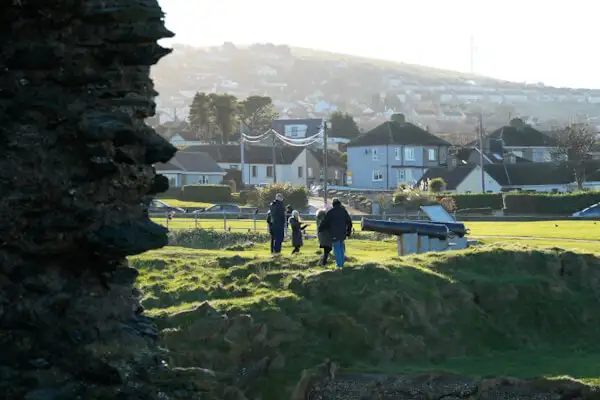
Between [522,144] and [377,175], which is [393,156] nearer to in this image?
[377,175]

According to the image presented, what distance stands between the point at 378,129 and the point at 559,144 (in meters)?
17.7

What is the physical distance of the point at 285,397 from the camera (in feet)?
51.1

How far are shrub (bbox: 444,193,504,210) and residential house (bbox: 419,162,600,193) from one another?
19.1 m

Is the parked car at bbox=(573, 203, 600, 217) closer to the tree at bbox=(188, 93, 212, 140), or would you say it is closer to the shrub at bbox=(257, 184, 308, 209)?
the shrub at bbox=(257, 184, 308, 209)

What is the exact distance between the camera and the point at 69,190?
300 inches

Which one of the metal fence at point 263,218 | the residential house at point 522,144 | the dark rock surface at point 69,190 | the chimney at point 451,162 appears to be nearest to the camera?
the dark rock surface at point 69,190

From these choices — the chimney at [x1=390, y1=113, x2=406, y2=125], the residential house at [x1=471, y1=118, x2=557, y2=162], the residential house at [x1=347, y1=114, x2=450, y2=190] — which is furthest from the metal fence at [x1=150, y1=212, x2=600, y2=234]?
the residential house at [x1=471, y1=118, x2=557, y2=162]

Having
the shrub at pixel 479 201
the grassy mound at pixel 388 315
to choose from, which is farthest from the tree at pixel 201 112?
the grassy mound at pixel 388 315

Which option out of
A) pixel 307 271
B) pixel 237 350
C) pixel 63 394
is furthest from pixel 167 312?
pixel 63 394

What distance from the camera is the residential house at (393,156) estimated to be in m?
103

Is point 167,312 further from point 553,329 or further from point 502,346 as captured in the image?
point 553,329

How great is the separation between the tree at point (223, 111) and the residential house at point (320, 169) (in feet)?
48.1

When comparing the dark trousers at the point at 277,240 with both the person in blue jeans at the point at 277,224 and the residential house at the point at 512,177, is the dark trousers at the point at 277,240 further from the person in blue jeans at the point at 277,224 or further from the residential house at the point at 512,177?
the residential house at the point at 512,177

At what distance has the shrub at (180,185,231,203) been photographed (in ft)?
261
